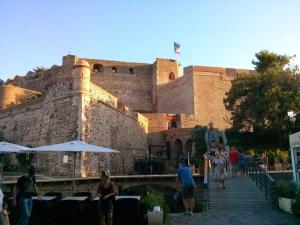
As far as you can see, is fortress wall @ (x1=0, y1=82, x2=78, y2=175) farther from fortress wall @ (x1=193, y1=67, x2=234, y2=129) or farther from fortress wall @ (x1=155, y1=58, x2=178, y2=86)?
fortress wall @ (x1=155, y1=58, x2=178, y2=86)

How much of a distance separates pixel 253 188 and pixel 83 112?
14471 millimetres

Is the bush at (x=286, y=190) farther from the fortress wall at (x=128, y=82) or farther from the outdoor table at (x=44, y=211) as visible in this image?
the fortress wall at (x=128, y=82)

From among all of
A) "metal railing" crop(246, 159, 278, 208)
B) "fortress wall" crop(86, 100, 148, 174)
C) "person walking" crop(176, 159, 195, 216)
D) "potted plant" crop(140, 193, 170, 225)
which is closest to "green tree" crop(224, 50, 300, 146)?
"fortress wall" crop(86, 100, 148, 174)

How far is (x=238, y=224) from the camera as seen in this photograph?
8.71m

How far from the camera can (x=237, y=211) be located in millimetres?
10797

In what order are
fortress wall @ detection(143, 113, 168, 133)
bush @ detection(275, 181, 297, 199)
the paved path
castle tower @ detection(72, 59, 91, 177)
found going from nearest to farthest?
the paved path, bush @ detection(275, 181, 297, 199), castle tower @ detection(72, 59, 91, 177), fortress wall @ detection(143, 113, 168, 133)

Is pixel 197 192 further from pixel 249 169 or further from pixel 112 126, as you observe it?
pixel 112 126

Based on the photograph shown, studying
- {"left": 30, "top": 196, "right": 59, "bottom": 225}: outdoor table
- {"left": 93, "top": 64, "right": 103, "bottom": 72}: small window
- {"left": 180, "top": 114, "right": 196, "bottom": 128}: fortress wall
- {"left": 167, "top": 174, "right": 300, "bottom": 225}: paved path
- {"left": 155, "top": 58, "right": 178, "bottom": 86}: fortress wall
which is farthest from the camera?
{"left": 93, "top": 64, "right": 103, "bottom": 72}: small window

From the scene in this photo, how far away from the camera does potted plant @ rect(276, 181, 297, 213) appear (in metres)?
10.2

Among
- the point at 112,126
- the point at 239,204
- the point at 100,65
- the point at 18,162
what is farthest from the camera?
the point at 100,65

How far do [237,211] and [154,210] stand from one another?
323 centimetres

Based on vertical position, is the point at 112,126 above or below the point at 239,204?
above

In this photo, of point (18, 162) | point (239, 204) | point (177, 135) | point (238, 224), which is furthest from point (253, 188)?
point (177, 135)

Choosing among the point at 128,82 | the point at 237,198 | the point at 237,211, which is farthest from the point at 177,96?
the point at 237,211
